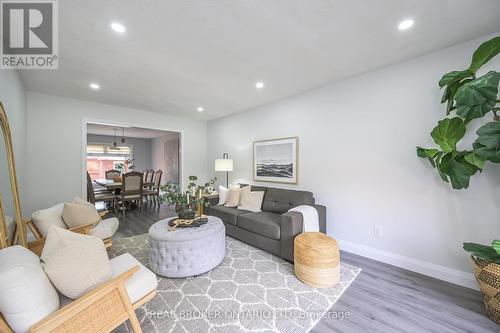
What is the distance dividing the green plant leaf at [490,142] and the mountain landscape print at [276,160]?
2.27 meters

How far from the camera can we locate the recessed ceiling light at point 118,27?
182 centimetres

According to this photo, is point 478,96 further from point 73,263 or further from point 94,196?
point 94,196

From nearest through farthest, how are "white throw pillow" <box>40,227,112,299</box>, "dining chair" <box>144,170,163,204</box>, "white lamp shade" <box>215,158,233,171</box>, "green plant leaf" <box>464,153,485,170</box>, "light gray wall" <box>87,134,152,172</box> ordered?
"white throw pillow" <box>40,227,112,299</box>, "green plant leaf" <box>464,153,485,170</box>, "white lamp shade" <box>215,158,233,171</box>, "dining chair" <box>144,170,163,204</box>, "light gray wall" <box>87,134,152,172</box>

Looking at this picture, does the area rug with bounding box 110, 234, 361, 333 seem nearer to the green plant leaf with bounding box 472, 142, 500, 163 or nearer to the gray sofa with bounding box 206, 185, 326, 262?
the gray sofa with bounding box 206, 185, 326, 262

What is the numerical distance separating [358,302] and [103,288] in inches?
84.2

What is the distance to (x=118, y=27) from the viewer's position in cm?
186

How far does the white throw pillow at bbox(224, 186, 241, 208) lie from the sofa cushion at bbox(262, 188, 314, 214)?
1.81 ft

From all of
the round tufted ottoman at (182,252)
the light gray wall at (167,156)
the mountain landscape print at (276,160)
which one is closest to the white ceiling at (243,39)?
the mountain landscape print at (276,160)

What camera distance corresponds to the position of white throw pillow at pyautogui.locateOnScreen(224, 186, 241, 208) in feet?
12.6

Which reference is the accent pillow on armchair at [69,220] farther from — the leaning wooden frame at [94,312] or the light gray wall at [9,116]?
the leaning wooden frame at [94,312]

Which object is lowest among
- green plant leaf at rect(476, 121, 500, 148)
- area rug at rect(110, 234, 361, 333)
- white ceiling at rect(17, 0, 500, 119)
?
area rug at rect(110, 234, 361, 333)

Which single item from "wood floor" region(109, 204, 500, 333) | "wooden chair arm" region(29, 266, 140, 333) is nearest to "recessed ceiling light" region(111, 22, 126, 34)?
"wooden chair arm" region(29, 266, 140, 333)

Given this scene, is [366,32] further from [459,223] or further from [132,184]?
[132,184]

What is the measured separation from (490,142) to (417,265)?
1.58 metres
